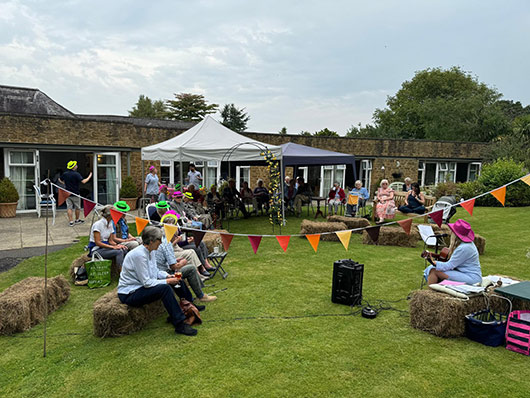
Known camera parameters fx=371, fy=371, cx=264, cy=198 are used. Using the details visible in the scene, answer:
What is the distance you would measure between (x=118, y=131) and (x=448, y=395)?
13.7 m

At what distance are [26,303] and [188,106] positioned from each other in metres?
43.3

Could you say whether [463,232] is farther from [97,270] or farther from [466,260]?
[97,270]

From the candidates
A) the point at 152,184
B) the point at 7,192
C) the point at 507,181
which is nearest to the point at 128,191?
the point at 152,184

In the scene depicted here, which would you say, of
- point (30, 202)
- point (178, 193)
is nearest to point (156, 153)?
point (178, 193)

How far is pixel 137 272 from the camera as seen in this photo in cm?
388

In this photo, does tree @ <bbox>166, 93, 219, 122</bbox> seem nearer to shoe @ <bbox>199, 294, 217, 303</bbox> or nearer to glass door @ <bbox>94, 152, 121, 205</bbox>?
glass door @ <bbox>94, 152, 121, 205</bbox>

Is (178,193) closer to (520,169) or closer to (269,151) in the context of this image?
(269,151)

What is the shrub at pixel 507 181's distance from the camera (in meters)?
15.0

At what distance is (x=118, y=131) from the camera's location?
46.0ft

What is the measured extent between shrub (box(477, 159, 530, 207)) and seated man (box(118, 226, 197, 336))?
49.3 feet

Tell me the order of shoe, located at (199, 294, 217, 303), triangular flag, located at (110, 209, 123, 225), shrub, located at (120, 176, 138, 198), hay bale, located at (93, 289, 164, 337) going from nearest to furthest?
hay bale, located at (93, 289, 164, 337) → shoe, located at (199, 294, 217, 303) → triangular flag, located at (110, 209, 123, 225) → shrub, located at (120, 176, 138, 198)

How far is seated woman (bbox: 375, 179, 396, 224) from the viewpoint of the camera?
10383 mm

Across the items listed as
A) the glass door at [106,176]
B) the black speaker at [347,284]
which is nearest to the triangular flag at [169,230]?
the black speaker at [347,284]

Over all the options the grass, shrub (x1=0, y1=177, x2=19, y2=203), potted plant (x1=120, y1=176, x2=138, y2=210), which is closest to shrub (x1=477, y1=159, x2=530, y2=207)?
the grass
